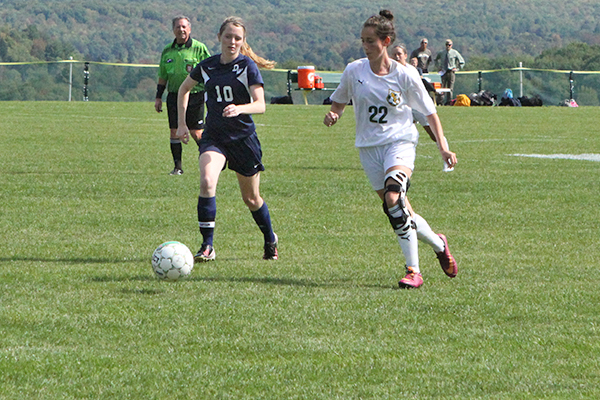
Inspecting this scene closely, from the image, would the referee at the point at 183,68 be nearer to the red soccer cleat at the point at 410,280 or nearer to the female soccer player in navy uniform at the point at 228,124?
the female soccer player in navy uniform at the point at 228,124

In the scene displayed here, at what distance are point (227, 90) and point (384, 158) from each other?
156 centimetres

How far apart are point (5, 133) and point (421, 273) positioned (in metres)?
16.1


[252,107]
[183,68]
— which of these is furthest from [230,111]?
[183,68]

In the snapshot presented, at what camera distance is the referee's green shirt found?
1341cm

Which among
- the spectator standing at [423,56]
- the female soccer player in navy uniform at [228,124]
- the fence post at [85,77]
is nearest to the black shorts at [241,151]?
the female soccer player in navy uniform at [228,124]

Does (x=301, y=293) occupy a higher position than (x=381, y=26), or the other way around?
(x=381, y=26)

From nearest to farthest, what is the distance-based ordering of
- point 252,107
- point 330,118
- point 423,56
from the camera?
point 330,118
point 252,107
point 423,56

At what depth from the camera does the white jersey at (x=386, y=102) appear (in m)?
6.99

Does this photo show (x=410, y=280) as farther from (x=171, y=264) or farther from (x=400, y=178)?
(x=171, y=264)

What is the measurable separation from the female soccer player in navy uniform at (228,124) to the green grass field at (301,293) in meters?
0.45

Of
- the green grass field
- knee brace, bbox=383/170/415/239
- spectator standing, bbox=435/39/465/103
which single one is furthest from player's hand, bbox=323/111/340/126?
spectator standing, bbox=435/39/465/103

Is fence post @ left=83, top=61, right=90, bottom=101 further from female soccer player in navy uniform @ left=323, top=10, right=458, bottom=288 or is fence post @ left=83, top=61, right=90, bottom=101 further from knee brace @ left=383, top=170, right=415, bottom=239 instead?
knee brace @ left=383, top=170, right=415, bottom=239

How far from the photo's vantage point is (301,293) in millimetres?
6617

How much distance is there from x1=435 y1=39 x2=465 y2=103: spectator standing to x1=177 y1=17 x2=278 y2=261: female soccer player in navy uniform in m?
26.3
